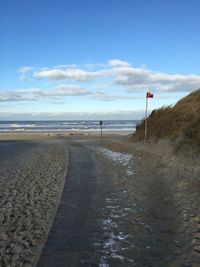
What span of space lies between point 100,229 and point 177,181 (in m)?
4.77

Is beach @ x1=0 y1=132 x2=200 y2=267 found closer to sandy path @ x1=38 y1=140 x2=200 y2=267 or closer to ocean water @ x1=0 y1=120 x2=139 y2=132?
sandy path @ x1=38 y1=140 x2=200 y2=267

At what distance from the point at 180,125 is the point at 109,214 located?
1087 cm

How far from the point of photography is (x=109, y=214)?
24.9 ft

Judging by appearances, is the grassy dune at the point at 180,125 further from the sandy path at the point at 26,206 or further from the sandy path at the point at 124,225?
the sandy path at the point at 26,206

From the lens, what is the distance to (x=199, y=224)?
6777mm

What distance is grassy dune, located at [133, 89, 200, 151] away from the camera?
13625 millimetres

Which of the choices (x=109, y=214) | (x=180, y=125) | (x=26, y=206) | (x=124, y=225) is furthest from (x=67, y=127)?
(x=124, y=225)

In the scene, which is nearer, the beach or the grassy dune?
the beach

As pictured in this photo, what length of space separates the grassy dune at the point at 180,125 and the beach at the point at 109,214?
34.6 inches

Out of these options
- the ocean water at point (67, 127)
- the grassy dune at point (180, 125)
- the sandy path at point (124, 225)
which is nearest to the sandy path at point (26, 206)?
the sandy path at point (124, 225)

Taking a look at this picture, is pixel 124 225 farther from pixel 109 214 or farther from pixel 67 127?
pixel 67 127

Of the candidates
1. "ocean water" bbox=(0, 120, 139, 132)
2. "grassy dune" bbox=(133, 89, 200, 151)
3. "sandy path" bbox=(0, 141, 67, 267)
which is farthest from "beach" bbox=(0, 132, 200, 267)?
"ocean water" bbox=(0, 120, 139, 132)

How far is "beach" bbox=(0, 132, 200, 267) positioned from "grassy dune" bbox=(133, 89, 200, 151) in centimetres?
88

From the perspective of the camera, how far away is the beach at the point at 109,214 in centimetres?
546
